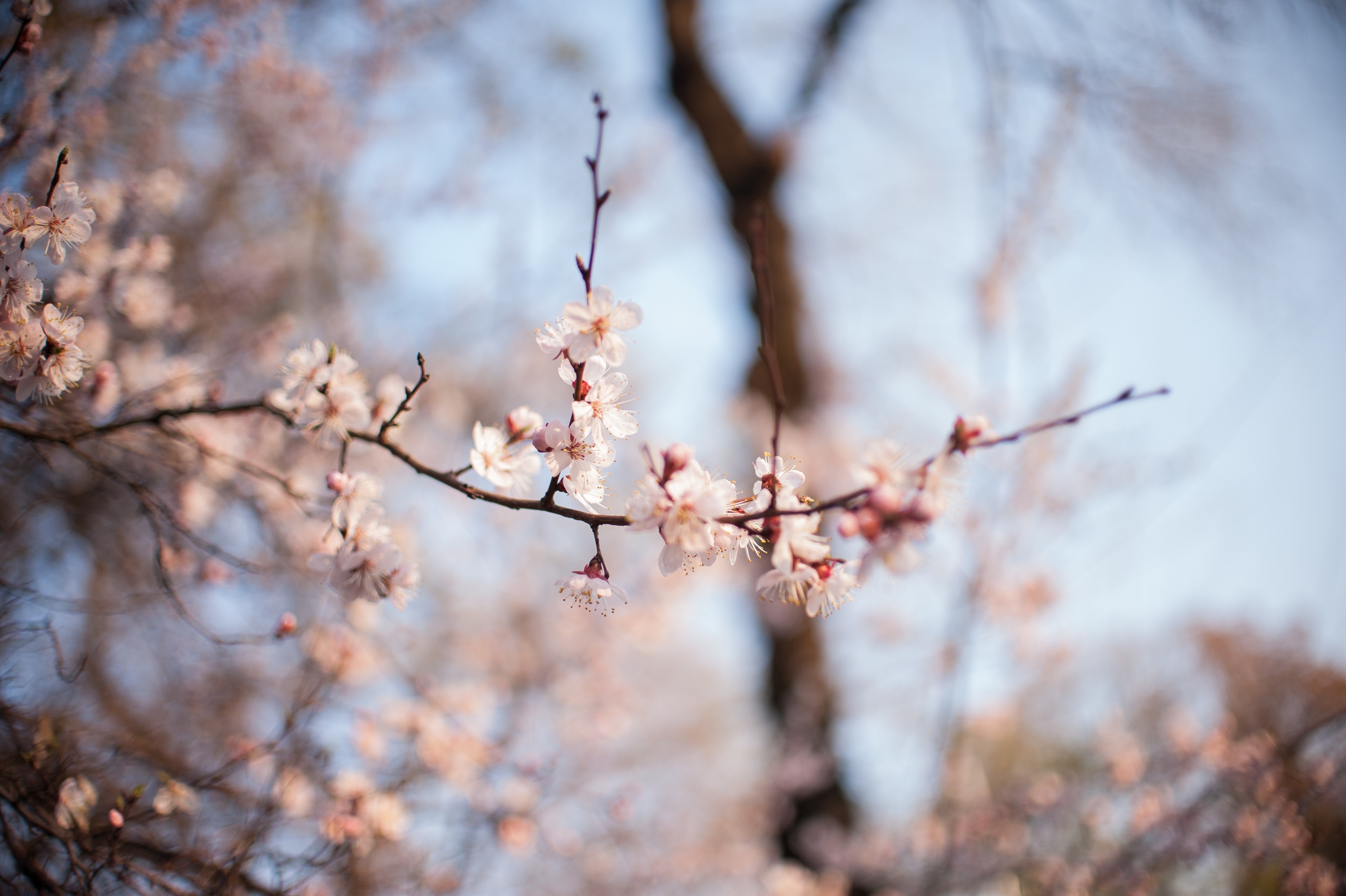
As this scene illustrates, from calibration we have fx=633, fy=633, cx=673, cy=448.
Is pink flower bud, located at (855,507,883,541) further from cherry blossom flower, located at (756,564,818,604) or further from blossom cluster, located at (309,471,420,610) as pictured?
blossom cluster, located at (309,471,420,610)

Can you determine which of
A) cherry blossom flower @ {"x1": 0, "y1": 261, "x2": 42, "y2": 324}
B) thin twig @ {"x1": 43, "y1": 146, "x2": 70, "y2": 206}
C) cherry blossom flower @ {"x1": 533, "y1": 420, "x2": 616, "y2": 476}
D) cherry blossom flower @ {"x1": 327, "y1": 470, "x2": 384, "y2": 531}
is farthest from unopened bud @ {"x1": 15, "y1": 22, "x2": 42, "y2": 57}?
cherry blossom flower @ {"x1": 533, "y1": 420, "x2": 616, "y2": 476}

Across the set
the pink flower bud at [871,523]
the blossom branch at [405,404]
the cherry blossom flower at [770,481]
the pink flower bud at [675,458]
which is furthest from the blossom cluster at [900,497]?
the blossom branch at [405,404]

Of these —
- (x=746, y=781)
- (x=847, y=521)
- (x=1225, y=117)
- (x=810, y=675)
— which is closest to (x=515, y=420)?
(x=847, y=521)

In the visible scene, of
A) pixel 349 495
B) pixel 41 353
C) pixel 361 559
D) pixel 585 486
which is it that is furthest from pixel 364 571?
Answer: pixel 41 353

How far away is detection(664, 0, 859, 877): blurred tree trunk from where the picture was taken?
173 inches

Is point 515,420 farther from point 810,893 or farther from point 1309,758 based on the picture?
point 1309,758

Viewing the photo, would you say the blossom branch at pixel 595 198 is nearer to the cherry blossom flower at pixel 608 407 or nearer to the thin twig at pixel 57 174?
the cherry blossom flower at pixel 608 407

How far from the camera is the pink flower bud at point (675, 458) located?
926 mm

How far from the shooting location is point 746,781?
6234 millimetres

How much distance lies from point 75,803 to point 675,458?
57.9 inches

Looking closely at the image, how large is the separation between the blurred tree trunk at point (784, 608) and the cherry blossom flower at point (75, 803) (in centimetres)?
399

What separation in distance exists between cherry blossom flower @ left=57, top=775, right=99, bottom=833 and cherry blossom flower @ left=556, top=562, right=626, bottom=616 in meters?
1.05

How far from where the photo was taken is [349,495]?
1.13m

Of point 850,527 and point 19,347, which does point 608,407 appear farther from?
point 19,347
